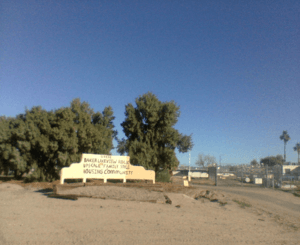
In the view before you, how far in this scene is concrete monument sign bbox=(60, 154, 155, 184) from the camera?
11.7 m

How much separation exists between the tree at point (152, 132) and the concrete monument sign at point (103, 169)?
11.1 ft

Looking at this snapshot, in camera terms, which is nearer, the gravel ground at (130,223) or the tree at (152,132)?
the gravel ground at (130,223)

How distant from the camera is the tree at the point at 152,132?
1673cm

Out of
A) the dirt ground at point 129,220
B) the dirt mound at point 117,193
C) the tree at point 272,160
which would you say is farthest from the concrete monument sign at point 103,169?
the tree at point 272,160

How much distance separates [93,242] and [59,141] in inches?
424

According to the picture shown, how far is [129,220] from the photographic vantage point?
22.1 feet

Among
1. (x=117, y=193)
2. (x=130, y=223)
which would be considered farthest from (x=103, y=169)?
(x=130, y=223)

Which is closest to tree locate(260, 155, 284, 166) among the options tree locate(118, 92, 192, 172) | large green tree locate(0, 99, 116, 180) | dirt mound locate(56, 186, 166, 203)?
tree locate(118, 92, 192, 172)

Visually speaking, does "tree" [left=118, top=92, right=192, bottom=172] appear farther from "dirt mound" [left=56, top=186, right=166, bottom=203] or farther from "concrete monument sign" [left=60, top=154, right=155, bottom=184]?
"dirt mound" [left=56, top=186, right=166, bottom=203]

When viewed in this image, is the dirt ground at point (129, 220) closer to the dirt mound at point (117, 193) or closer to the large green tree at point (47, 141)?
the dirt mound at point (117, 193)

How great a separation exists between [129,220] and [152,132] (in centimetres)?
1095

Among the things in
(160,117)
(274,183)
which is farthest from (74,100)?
(274,183)

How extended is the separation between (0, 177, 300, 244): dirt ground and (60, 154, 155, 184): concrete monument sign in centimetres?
134

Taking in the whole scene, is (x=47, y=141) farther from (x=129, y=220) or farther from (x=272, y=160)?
(x=272, y=160)
